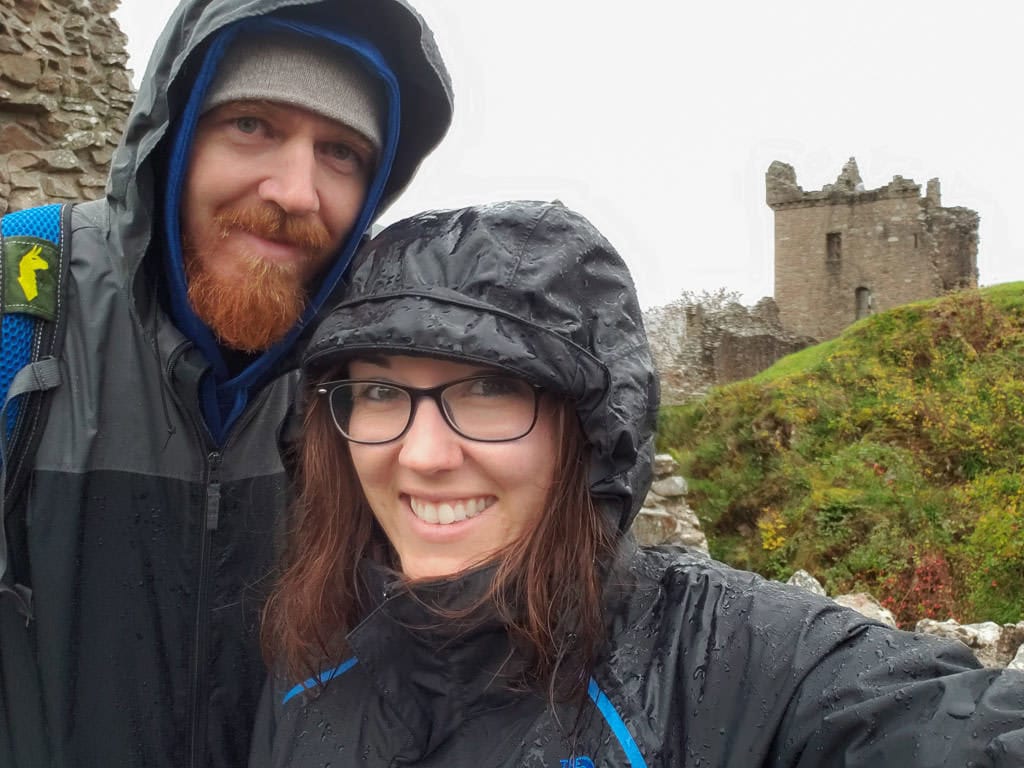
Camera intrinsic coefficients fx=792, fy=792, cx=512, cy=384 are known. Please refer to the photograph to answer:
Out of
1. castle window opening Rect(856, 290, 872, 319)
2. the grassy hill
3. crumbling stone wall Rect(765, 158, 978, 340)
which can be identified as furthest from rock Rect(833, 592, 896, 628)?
castle window opening Rect(856, 290, 872, 319)

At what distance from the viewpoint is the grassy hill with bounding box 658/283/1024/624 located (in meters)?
6.51

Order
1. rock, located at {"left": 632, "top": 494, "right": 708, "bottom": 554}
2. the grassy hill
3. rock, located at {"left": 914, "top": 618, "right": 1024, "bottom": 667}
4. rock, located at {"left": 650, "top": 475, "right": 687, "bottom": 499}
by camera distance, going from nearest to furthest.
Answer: rock, located at {"left": 914, "top": 618, "right": 1024, "bottom": 667}, the grassy hill, rock, located at {"left": 632, "top": 494, "right": 708, "bottom": 554}, rock, located at {"left": 650, "top": 475, "right": 687, "bottom": 499}

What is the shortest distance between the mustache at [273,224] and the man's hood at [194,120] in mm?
141

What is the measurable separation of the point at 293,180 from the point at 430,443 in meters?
0.96

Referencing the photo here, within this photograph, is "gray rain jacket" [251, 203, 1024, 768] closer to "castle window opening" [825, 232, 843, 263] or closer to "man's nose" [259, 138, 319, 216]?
"man's nose" [259, 138, 319, 216]

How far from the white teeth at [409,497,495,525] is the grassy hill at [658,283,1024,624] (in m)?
5.65

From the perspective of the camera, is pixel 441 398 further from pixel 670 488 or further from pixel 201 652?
pixel 670 488

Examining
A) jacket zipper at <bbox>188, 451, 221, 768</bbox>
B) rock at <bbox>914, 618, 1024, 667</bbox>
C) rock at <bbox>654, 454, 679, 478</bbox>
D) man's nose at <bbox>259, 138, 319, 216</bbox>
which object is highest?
man's nose at <bbox>259, 138, 319, 216</bbox>

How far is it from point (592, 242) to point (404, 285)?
0.40 m

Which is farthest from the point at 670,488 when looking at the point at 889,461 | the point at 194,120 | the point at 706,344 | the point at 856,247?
the point at 856,247

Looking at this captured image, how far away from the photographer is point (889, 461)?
817 centimetres

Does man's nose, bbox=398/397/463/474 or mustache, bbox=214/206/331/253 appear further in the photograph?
mustache, bbox=214/206/331/253

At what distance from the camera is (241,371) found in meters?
2.28

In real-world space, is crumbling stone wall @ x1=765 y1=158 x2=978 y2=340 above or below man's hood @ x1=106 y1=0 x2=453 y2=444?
above
